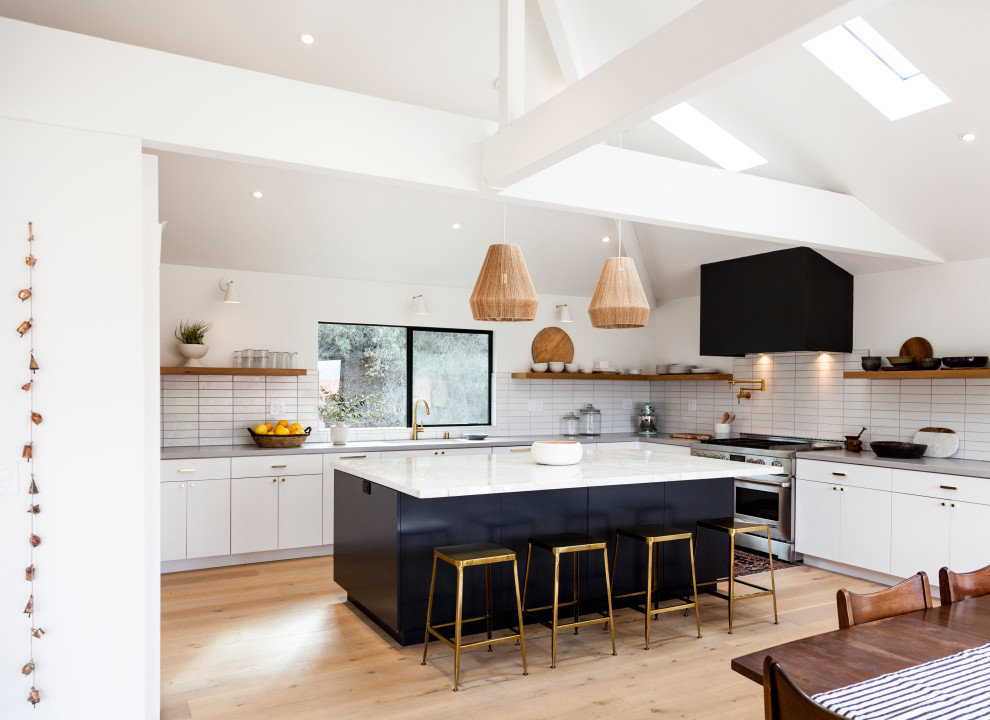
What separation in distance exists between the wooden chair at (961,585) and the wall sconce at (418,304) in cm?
489

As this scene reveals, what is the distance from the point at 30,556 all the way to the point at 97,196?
1300 millimetres

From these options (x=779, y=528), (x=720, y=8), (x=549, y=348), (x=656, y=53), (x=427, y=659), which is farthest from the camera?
(x=549, y=348)

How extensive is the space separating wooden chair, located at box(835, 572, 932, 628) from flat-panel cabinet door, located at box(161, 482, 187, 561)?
4354 mm

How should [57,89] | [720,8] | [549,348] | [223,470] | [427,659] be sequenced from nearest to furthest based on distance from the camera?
[720,8] → [57,89] → [427,659] → [223,470] → [549,348]

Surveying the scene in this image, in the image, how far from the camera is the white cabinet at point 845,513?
498cm

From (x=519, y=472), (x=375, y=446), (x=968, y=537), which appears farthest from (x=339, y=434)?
(x=968, y=537)

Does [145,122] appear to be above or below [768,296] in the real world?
above

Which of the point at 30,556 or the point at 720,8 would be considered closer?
the point at 720,8

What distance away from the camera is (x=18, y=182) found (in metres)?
2.60

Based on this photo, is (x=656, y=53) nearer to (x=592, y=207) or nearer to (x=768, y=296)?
(x=592, y=207)

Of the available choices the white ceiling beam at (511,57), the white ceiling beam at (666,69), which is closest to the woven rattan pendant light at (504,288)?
the white ceiling beam at (666,69)

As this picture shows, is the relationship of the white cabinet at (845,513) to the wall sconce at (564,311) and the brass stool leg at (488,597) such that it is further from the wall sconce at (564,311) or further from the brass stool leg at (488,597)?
the brass stool leg at (488,597)

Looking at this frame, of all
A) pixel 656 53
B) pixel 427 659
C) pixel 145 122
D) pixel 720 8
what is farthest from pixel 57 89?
pixel 427 659

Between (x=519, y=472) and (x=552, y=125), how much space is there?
1.87m
